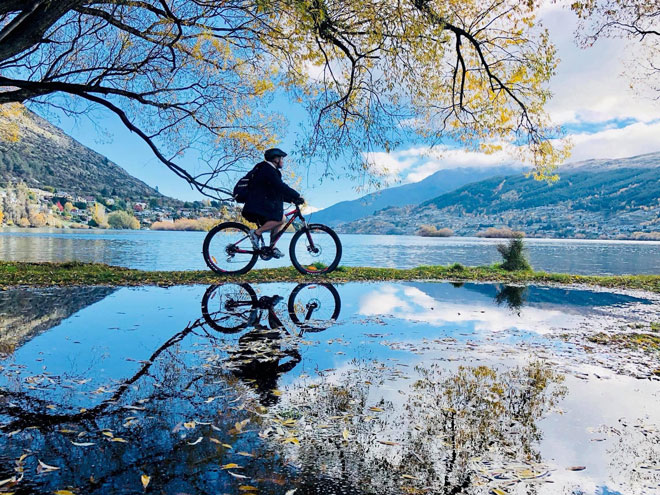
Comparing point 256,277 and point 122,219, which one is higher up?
point 122,219

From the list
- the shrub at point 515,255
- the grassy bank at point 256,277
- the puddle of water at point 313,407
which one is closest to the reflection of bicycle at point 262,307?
the puddle of water at point 313,407

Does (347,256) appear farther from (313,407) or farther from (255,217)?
(313,407)

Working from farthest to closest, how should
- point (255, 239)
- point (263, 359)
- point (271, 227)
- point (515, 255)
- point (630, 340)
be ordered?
point (515, 255) → point (255, 239) → point (271, 227) → point (630, 340) → point (263, 359)

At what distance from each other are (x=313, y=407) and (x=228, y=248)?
7.58 m

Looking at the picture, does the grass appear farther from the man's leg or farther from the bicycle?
the man's leg

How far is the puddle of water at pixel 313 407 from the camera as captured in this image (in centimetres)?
248

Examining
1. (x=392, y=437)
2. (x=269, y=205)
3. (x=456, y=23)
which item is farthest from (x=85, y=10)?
(x=392, y=437)

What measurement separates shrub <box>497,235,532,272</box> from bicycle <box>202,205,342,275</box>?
A: 38.7 ft

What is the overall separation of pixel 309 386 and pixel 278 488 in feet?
5.31

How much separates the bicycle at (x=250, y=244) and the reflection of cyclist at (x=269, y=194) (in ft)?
1.59

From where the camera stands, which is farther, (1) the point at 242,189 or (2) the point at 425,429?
(1) the point at 242,189

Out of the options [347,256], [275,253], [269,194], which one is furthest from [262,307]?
[347,256]

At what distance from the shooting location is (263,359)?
471 cm

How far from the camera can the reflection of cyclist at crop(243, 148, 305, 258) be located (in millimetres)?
8828
